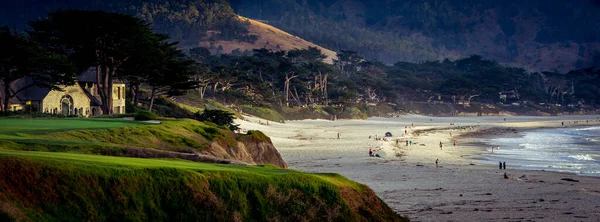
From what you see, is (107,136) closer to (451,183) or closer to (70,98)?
(451,183)

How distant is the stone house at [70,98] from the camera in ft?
169

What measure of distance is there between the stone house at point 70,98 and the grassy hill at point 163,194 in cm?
3557

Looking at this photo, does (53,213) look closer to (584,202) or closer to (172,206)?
(172,206)

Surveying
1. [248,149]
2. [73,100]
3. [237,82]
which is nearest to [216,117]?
[73,100]

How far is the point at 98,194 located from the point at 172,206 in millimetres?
1524

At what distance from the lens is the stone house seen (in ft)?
169

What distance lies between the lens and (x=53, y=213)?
1339 cm

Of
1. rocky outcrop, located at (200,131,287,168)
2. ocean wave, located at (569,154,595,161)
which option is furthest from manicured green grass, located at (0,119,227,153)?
ocean wave, located at (569,154,595,161)

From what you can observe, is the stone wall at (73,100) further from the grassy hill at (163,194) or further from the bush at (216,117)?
the grassy hill at (163,194)

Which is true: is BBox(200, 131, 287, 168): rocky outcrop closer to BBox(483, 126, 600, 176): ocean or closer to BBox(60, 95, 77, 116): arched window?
BBox(483, 126, 600, 176): ocean

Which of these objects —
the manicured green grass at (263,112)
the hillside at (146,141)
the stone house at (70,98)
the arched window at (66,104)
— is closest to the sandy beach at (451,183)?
the hillside at (146,141)

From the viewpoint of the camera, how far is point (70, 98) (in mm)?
54688

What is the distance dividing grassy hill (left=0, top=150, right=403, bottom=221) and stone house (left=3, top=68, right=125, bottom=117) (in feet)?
117

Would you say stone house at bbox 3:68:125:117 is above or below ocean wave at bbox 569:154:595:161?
above
